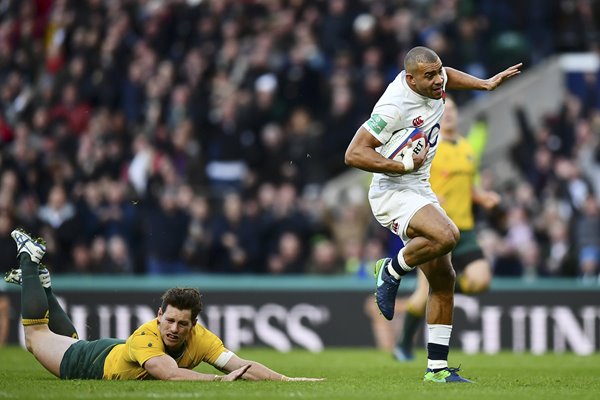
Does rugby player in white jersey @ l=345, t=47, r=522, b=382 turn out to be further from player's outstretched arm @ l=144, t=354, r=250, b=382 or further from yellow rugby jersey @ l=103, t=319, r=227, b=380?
player's outstretched arm @ l=144, t=354, r=250, b=382

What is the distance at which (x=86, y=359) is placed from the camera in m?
10.4

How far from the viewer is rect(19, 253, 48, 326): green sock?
10.9 meters

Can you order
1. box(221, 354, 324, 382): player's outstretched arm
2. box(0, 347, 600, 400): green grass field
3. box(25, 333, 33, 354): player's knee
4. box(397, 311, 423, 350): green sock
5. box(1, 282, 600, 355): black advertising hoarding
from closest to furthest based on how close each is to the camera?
box(0, 347, 600, 400): green grass field
box(221, 354, 324, 382): player's outstretched arm
box(25, 333, 33, 354): player's knee
box(397, 311, 423, 350): green sock
box(1, 282, 600, 355): black advertising hoarding

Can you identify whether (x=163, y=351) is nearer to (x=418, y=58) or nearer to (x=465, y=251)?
(x=418, y=58)

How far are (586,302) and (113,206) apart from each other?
705cm

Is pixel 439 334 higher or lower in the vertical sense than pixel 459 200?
lower

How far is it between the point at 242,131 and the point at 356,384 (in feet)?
34.0

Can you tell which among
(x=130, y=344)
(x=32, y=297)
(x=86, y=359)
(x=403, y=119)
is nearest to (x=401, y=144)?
(x=403, y=119)

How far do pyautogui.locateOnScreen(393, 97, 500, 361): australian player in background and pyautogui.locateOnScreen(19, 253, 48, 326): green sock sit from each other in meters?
4.53

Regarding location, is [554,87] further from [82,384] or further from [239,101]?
[82,384]

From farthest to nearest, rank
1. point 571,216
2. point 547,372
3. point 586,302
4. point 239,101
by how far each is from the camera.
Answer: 1. point 239,101
2. point 571,216
3. point 586,302
4. point 547,372

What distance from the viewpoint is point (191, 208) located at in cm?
1930

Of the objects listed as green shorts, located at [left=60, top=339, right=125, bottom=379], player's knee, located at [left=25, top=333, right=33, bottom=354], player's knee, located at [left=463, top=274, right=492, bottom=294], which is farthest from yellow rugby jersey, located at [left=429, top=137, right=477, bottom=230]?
player's knee, located at [left=25, top=333, right=33, bottom=354]

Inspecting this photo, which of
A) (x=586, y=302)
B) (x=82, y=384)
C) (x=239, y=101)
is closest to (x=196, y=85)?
(x=239, y=101)
